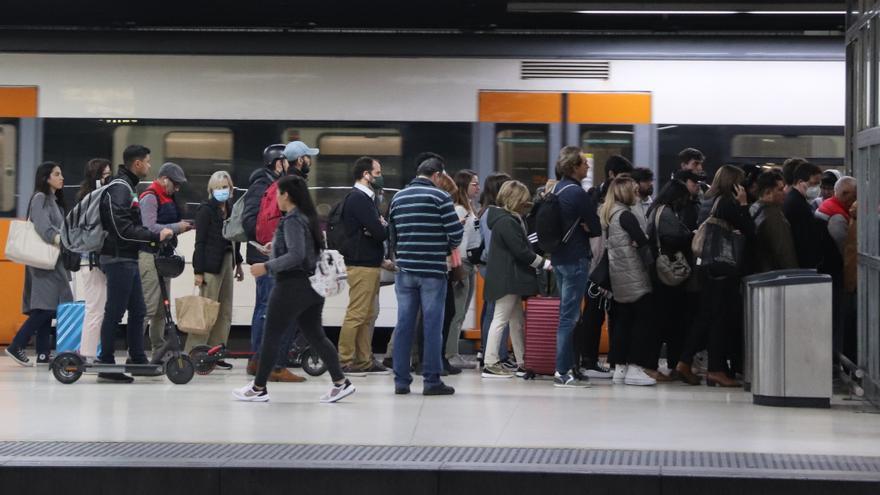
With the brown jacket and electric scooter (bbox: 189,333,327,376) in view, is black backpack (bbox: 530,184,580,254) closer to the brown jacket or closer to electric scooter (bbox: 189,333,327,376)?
the brown jacket

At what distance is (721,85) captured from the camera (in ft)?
45.3

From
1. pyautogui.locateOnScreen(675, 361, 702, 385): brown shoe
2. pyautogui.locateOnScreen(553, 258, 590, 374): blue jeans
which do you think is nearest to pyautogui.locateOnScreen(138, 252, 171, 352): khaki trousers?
pyautogui.locateOnScreen(553, 258, 590, 374): blue jeans

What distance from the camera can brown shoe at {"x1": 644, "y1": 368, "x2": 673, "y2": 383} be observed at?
38.8ft

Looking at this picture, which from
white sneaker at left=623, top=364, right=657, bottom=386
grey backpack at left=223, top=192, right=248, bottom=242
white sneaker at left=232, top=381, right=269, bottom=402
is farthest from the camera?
grey backpack at left=223, top=192, right=248, bottom=242

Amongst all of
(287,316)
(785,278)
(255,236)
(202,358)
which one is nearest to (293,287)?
(287,316)

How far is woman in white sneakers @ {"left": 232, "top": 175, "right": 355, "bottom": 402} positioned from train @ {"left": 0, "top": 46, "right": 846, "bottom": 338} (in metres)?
3.67

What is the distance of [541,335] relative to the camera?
12.1 meters

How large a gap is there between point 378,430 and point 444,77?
19.5ft

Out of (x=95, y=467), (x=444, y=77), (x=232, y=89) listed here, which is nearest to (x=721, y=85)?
(x=444, y=77)

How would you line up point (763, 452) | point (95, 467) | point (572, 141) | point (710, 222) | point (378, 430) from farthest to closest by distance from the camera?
point (572, 141), point (710, 222), point (378, 430), point (763, 452), point (95, 467)

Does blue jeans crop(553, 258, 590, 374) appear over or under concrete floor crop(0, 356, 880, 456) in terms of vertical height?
over

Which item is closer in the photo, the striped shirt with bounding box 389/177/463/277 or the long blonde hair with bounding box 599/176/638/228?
the striped shirt with bounding box 389/177/463/277

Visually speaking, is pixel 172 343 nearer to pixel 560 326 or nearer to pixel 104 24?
pixel 560 326

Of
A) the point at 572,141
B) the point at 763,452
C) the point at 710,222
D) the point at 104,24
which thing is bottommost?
the point at 763,452
